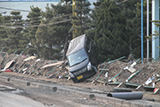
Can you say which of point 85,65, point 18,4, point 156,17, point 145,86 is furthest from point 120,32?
point 18,4

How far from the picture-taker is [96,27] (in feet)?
85.5

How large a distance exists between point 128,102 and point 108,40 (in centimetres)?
1602

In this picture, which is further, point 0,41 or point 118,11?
point 0,41

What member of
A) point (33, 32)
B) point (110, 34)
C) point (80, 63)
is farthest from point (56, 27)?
point (80, 63)

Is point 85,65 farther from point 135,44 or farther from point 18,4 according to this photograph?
point 18,4

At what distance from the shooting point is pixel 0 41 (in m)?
48.8

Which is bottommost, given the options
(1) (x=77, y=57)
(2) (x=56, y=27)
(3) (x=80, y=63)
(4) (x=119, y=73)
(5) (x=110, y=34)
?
(4) (x=119, y=73)

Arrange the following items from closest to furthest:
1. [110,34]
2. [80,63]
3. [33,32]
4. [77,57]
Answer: [80,63], [77,57], [110,34], [33,32]

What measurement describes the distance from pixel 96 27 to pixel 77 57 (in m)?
8.22

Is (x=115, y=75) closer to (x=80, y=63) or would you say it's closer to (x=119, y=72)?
(x=119, y=72)

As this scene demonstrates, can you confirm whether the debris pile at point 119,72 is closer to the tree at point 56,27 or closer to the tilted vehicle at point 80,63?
the tilted vehicle at point 80,63

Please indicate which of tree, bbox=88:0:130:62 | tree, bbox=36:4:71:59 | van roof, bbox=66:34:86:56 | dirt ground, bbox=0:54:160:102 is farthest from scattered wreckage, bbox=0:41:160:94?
tree, bbox=36:4:71:59

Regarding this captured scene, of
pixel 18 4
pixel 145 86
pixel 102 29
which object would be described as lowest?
pixel 145 86

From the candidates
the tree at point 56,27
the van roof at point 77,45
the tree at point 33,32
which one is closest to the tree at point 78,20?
the tree at point 56,27
